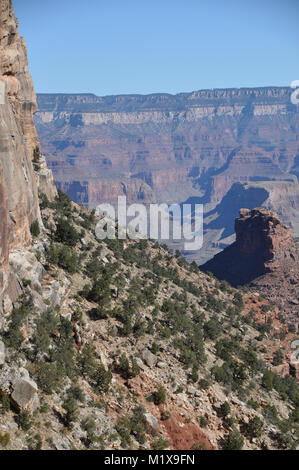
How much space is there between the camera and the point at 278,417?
3706 cm

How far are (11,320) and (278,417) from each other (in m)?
19.8

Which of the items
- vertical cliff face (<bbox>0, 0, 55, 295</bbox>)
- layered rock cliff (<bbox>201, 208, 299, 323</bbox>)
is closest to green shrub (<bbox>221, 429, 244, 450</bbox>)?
vertical cliff face (<bbox>0, 0, 55, 295</bbox>)

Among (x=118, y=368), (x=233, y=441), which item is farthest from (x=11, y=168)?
(x=233, y=441)

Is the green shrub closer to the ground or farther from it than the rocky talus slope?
closer to the ground

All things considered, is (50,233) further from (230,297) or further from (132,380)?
(230,297)

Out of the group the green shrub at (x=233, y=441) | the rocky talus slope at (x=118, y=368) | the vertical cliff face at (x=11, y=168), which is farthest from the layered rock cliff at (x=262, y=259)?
the green shrub at (x=233, y=441)

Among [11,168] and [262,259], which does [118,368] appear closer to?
[11,168]

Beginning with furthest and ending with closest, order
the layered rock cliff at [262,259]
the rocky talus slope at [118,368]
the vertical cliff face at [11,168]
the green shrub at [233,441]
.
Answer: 1. the layered rock cliff at [262,259]
2. the vertical cliff face at [11,168]
3. the green shrub at [233,441]
4. the rocky talus slope at [118,368]

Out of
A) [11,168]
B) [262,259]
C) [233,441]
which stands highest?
[11,168]

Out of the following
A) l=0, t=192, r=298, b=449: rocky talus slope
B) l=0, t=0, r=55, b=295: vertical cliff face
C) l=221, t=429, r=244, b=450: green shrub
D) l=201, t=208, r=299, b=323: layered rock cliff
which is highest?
l=0, t=0, r=55, b=295: vertical cliff face

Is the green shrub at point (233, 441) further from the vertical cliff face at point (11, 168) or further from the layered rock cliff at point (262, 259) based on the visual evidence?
the layered rock cliff at point (262, 259)

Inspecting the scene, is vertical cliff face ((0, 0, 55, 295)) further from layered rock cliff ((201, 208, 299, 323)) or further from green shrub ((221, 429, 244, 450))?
layered rock cliff ((201, 208, 299, 323))

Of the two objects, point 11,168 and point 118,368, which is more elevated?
point 11,168

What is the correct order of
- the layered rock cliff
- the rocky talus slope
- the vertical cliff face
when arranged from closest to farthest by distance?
the rocky talus slope < the vertical cliff face < the layered rock cliff
